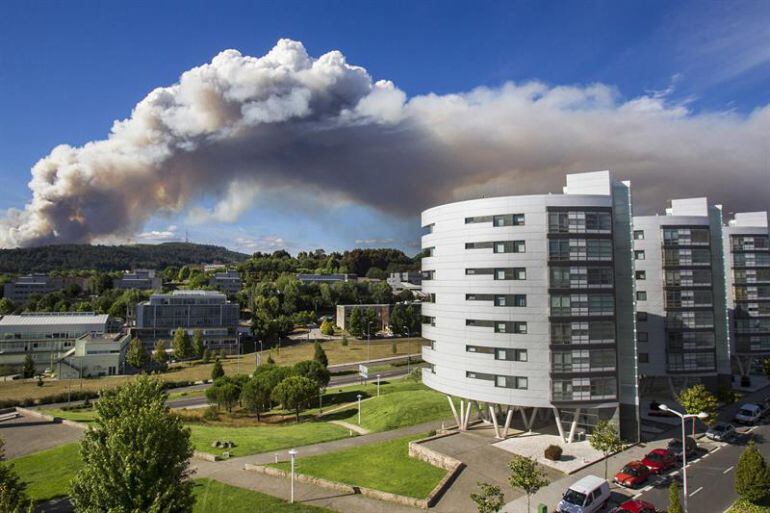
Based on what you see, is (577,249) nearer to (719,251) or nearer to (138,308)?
(719,251)

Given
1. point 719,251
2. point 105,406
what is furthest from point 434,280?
point 719,251

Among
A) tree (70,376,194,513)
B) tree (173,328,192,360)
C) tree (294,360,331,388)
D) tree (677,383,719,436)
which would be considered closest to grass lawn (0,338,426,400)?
tree (173,328,192,360)

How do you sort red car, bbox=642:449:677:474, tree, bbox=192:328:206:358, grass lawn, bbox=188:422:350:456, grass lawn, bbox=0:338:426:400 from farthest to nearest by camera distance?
tree, bbox=192:328:206:358 < grass lawn, bbox=0:338:426:400 < grass lawn, bbox=188:422:350:456 < red car, bbox=642:449:677:474

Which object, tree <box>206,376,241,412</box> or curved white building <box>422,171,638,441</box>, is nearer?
curved white building <box>422,171,638,441</box>

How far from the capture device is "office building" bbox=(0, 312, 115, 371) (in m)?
125

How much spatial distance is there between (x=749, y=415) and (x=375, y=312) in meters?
124

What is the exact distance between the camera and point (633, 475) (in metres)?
39.4

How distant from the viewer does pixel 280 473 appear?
4362 centimetres

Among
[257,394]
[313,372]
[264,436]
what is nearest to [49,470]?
[264,436]

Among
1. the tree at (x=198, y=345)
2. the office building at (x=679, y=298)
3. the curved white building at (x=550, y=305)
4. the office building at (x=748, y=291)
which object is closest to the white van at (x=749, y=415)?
the office building at (x=679, y=298)

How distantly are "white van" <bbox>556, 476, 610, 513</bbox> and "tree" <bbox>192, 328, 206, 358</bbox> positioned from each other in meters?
124

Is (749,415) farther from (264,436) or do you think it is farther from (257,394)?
(257,394)

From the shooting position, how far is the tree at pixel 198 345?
455 feet

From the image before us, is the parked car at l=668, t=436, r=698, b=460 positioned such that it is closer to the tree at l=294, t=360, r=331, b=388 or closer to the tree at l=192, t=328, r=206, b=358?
the tree at l=294, t=360, r=331, b=388
